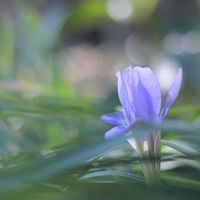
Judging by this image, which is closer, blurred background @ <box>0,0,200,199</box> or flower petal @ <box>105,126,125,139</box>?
flower petal @ <box>105,126,125,139</box>

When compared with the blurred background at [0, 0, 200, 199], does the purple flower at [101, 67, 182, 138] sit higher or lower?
lower

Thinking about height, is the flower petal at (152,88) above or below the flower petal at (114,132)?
above

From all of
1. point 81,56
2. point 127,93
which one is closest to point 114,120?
point 127,93

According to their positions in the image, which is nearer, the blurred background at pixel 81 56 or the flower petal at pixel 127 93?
the flower petal at pixel 127 93

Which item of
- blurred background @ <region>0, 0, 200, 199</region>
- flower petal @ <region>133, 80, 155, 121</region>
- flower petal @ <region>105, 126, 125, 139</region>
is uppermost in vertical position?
blurred background @ <region>0, 0, 200, 199</region>

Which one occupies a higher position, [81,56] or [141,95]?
[81,56]

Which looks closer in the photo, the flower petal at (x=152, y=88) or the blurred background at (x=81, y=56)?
the flower petal at (x=152, y=88)

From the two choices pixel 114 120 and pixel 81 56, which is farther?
pixel 81 56

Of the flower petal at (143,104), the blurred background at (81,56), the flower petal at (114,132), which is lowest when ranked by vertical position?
the flower petal at (114,132)

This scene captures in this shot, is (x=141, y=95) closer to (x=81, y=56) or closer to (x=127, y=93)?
(x=127, y=93)
